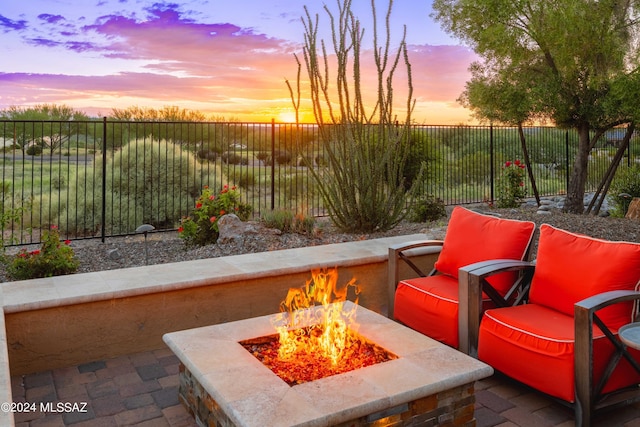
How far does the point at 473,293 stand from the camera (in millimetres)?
2951

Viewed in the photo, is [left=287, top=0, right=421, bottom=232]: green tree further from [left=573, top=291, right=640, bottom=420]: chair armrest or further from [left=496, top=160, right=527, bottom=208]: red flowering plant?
[left=496, top=160, right=527, bottom=208]: red flowering plant

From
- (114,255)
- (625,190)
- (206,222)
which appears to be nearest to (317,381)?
(206,222)

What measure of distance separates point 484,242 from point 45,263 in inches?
166

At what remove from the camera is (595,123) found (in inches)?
368

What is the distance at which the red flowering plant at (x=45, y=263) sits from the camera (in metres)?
5.20

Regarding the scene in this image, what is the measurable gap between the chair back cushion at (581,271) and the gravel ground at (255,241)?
278cm

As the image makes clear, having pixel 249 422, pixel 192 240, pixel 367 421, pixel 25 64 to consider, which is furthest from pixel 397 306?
pixel 25 64

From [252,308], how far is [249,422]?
1901mm

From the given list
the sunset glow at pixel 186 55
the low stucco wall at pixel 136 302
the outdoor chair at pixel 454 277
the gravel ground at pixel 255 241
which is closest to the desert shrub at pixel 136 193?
the gravel ground at pixel 255 241

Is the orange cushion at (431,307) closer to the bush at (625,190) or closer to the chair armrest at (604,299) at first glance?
the chair armrest at (604,299)

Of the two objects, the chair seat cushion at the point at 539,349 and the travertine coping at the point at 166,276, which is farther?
the travertine coping at the point at 166,276

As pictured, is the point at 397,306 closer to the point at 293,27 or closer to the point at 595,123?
the point at 293,27

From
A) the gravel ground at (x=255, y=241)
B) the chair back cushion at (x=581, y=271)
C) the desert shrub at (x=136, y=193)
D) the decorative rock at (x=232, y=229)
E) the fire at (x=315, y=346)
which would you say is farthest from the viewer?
the desert shrub at (x=136, y=193)

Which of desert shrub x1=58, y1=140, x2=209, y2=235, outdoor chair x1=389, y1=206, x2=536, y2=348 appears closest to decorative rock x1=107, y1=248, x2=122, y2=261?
desert shrub x1=58, y1=140, x2=209, y2=235
